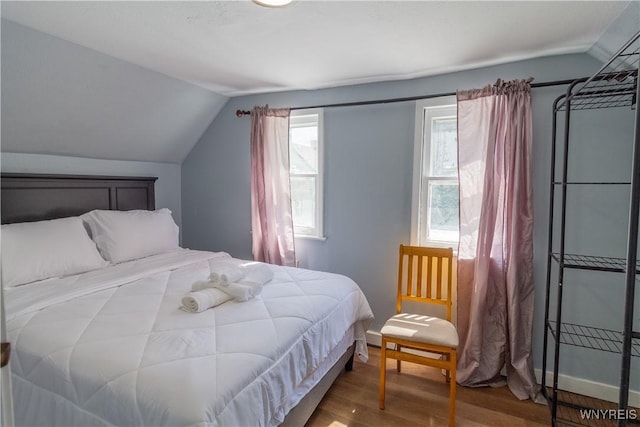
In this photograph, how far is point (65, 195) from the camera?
282 cm

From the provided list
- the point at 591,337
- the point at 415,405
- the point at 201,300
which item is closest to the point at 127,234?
the point at 201,300

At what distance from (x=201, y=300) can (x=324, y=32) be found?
1675 millimetres

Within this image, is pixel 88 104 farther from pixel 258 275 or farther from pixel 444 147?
pixel 444 147

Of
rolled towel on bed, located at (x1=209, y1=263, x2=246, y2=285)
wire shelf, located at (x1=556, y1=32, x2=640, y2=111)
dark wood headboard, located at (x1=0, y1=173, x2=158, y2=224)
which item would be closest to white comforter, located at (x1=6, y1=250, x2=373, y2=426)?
rolled towel on bed, located at (x1=209, y1=263, x2=246, y2=285)

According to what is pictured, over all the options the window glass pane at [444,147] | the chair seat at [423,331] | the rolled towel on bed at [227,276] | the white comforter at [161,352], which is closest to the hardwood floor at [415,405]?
the white comforter at [161,352]

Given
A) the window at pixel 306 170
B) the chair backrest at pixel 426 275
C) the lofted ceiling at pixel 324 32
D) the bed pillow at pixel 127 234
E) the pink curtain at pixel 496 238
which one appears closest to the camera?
the lofted ceiling at pixel 324 32

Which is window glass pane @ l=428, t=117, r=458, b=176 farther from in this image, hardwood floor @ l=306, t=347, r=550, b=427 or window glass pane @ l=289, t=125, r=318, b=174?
hardwood floor @ l=306, t=347, r=550, b=427

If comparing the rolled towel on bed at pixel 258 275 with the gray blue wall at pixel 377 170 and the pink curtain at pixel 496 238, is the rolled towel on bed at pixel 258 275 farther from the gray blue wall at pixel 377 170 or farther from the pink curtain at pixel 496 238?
the pink curtain at pixel 496 238

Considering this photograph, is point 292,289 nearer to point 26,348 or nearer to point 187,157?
point 26,348

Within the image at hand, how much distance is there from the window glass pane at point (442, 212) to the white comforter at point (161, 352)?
1.07 metres

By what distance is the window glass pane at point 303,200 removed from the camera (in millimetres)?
3248

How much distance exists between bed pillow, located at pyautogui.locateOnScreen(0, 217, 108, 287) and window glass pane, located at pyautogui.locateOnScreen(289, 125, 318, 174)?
5.88ft

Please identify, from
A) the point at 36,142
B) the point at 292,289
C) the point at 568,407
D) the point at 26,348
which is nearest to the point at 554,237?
the point at 568,407

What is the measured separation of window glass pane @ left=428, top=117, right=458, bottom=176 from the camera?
8.82 feet
